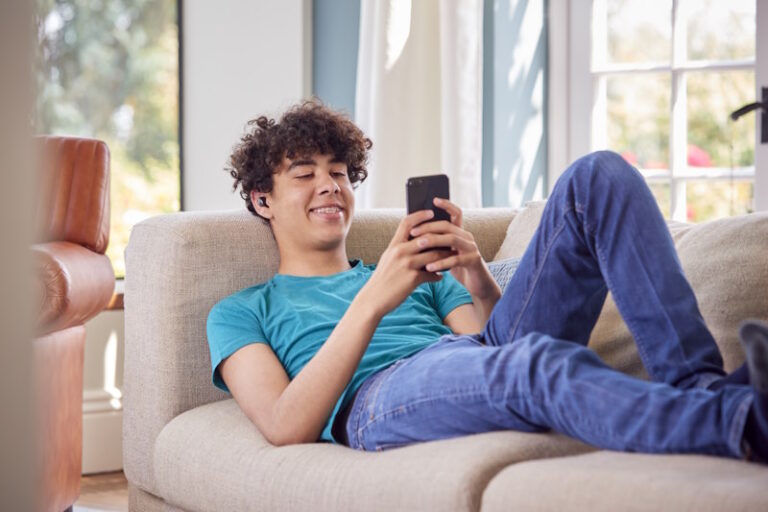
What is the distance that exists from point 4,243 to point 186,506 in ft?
5.18

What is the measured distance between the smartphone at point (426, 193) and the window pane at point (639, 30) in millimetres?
1828

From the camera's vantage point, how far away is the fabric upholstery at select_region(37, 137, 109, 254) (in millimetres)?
2713

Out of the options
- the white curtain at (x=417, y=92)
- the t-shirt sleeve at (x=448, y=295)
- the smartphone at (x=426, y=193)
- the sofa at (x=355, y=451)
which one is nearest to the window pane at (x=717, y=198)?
the white curtain at (x=417, y=92)

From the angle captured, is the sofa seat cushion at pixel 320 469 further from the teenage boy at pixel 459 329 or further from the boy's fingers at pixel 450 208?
the boy's fingers at pixel 450 208

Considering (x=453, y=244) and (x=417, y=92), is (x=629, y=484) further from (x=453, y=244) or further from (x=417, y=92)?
(x=417, y=92)

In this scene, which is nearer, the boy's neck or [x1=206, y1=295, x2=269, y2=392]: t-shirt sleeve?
[x1=206, y1=295, x2=269, y2=392]: t-shirt sleeve

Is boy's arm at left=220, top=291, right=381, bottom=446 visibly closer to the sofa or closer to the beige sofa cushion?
the sofa

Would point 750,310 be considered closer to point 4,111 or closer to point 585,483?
point 585,483

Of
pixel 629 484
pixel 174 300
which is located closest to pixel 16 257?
pixel 629 484

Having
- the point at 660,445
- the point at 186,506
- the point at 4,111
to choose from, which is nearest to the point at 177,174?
the point at 186,506

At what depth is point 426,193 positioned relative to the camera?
1.73 metres

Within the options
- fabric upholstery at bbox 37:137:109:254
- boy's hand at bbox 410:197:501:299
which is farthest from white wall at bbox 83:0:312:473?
boy's hand at bbox 410:197:501:299

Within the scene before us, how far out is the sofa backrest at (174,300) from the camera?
6.42 feet

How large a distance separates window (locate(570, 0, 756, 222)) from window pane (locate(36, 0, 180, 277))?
1466mm
